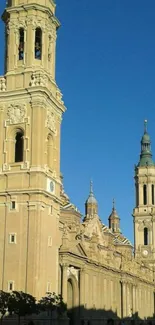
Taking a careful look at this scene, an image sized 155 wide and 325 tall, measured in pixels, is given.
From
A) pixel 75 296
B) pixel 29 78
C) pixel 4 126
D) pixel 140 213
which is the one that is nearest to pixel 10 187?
pixel 4 126

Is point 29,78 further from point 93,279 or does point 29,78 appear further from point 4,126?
point 93,279

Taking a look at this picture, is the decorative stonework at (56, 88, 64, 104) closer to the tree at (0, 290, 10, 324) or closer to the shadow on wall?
the tree at (0, 290, 10, 324)

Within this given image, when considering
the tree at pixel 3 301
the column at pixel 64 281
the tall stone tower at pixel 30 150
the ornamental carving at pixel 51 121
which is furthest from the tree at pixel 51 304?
the ornamental carving at pixel 51 121

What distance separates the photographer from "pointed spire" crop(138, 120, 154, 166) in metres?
101

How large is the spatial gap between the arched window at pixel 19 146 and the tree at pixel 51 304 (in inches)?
436

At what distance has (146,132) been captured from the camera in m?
105

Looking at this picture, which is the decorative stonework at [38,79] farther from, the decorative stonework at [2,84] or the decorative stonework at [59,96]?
Result: the decorative stonework at [59,96]

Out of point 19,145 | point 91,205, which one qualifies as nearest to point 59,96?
point 19,145

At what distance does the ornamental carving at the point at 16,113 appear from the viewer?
161 ft

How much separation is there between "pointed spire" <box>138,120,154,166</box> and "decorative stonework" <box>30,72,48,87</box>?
53.2 m

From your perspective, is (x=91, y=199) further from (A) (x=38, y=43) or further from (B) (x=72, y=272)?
(A) (x=38, y=43)

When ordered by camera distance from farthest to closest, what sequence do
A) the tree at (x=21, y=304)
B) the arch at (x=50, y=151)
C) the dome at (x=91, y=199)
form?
the dome at (x=91, y=199) → the arch at (x=50, y=151) → the tree at (x=21, y=304)

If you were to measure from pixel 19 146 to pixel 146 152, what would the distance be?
181 feet

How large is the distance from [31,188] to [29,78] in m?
9.22
